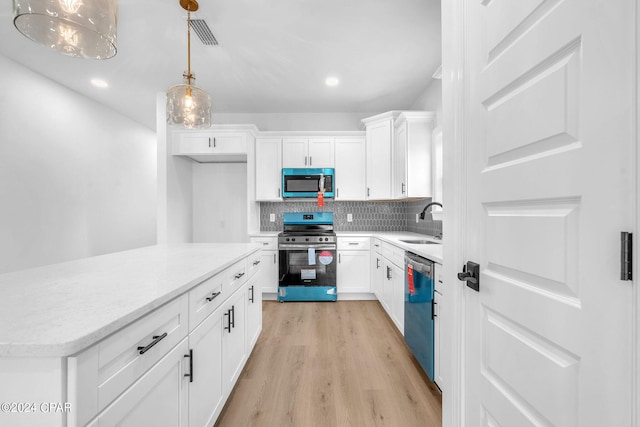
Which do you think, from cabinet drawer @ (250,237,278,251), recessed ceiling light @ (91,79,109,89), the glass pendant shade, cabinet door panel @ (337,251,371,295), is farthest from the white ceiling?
cabinet door panel @ (337,251,371,295)

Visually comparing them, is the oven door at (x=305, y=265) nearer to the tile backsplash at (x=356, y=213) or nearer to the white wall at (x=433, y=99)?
the tile backsplash at (x=356, y=213)

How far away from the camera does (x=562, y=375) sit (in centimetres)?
63

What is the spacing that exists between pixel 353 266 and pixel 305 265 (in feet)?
2.14

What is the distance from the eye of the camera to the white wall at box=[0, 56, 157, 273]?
2.98 metres

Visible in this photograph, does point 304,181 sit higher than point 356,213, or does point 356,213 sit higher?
point 304,181

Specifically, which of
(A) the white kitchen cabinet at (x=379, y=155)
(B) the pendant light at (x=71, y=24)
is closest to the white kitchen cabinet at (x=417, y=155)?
(A) the white kitchen cabinet at (x=379, y=155)

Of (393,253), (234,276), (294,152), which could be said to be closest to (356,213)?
(294,152)

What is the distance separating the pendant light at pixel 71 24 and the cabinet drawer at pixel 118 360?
127 centimetres

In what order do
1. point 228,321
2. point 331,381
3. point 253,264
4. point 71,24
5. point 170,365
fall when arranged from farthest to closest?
1. point 253,264
2. point 331,381
3. point 228,321
4. point 71,24
5. point 170,365

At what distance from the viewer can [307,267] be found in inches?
143

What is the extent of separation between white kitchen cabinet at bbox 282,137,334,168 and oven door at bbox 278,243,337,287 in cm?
119

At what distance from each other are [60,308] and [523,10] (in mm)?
1544

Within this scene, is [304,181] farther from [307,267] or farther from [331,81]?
[331,81]

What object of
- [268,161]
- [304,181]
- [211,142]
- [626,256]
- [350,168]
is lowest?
[626,256]
